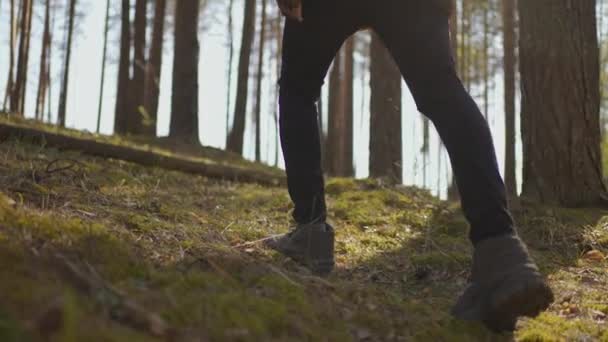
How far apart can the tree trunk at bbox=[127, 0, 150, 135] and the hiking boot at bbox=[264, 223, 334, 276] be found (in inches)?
396

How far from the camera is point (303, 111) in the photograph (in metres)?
2.72

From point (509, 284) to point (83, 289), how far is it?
1365mm

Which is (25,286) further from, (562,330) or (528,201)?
(528,201)

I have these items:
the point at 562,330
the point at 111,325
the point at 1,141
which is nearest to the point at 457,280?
the point at 562,330

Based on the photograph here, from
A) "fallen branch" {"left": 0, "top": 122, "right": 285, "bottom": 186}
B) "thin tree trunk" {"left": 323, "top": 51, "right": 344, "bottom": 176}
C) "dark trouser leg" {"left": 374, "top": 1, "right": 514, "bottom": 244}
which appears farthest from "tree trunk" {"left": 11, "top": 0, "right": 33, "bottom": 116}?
"dark trouser leg" {"left": 374, "top": 1, "right": 514, "bottom": 244}

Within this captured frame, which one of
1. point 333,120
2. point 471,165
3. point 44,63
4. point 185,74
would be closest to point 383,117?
point 185,74

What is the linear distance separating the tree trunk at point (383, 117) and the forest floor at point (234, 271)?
344 centimetres

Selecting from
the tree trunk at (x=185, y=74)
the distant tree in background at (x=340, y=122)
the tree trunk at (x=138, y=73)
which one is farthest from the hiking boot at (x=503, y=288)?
the distant tree in background at (x=340, y=122)

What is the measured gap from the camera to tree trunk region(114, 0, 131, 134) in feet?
40.1

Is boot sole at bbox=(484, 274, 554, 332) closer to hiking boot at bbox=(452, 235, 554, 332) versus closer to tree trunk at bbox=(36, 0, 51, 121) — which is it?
hiking boot at bbox=(452, 235, 554, 332)

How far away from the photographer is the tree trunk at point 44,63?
19.7m

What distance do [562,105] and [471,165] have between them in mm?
2523

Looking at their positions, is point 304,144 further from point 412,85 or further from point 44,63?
point 44,63

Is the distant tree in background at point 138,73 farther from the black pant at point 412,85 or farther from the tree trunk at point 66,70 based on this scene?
the black pant at point 412,85
